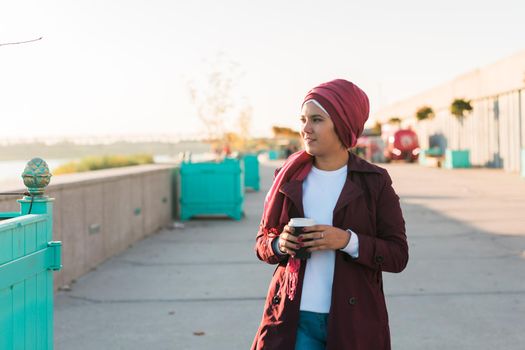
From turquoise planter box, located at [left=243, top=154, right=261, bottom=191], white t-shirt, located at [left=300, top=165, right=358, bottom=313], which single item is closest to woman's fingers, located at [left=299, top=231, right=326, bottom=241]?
white t-shirt, located at [left=300, top=165, right=358, bottom=313]

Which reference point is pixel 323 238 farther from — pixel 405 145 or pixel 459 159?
pixel 405 145

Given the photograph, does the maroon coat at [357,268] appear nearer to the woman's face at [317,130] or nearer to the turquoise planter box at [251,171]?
the woman's face at [317,130]

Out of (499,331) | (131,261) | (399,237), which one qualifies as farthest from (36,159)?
(131,261)

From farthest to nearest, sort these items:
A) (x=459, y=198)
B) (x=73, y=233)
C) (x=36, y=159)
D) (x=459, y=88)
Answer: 1. (x=459, y=88)
2. (x=459, y=198)
3. (x=73, y=233)
4. (x=36, y=159)

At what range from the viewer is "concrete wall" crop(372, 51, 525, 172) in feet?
112

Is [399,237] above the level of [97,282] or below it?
above

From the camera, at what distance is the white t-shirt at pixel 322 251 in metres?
2.91

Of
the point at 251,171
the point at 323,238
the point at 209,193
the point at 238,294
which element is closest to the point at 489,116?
the point at 251,171

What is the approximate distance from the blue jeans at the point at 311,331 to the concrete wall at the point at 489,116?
28.4 m

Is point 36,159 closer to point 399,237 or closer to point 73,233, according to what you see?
point 399,237

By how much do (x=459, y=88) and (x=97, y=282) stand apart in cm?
3978

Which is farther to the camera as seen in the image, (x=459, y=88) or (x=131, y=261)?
(x=459, y=88)

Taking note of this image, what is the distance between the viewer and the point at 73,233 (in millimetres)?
8430

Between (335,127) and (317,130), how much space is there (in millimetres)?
70
